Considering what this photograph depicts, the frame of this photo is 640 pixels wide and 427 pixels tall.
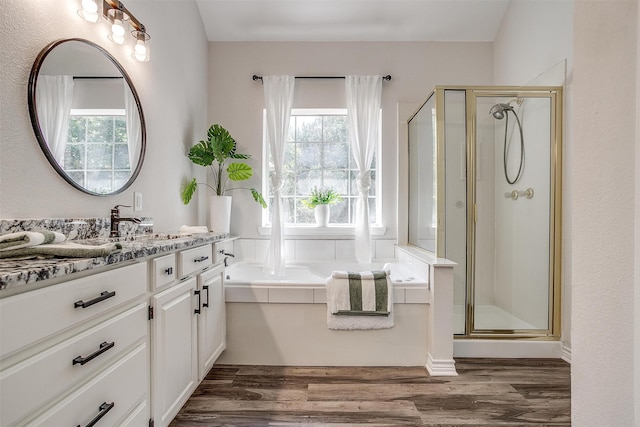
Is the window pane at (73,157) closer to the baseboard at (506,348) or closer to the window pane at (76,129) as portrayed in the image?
the window pane at (76,129)

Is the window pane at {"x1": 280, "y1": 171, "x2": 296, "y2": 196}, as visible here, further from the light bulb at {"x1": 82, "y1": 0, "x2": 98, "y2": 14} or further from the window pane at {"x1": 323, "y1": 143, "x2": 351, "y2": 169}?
the light bulb at {"x1": 82, "y1": 0, "x2": 98, "y2": 14}

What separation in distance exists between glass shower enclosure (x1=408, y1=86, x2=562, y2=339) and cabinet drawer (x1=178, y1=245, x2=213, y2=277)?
1612 millimetres

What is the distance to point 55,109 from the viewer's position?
138 centimetres

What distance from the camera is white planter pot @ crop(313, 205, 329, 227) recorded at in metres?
3.25

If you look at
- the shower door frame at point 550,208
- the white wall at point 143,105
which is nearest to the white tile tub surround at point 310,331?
the shower door frame at point 550,208

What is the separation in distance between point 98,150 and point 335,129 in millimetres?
2237

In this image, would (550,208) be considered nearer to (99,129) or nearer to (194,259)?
(194,259)

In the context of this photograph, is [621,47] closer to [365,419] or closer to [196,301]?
[365,419]

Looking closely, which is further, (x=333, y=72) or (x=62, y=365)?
(x=333, y=72)

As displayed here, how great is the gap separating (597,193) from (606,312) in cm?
27

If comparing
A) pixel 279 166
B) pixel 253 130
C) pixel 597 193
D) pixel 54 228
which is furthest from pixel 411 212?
pixel 54 228

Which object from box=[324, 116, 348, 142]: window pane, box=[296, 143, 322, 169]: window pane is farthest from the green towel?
box=[324, 116, 348, 142]: window pane

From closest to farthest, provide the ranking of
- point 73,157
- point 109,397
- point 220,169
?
point 109,397 < point 73,157 < point 220,169

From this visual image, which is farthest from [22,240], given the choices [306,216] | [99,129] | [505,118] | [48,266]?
[505,118]
